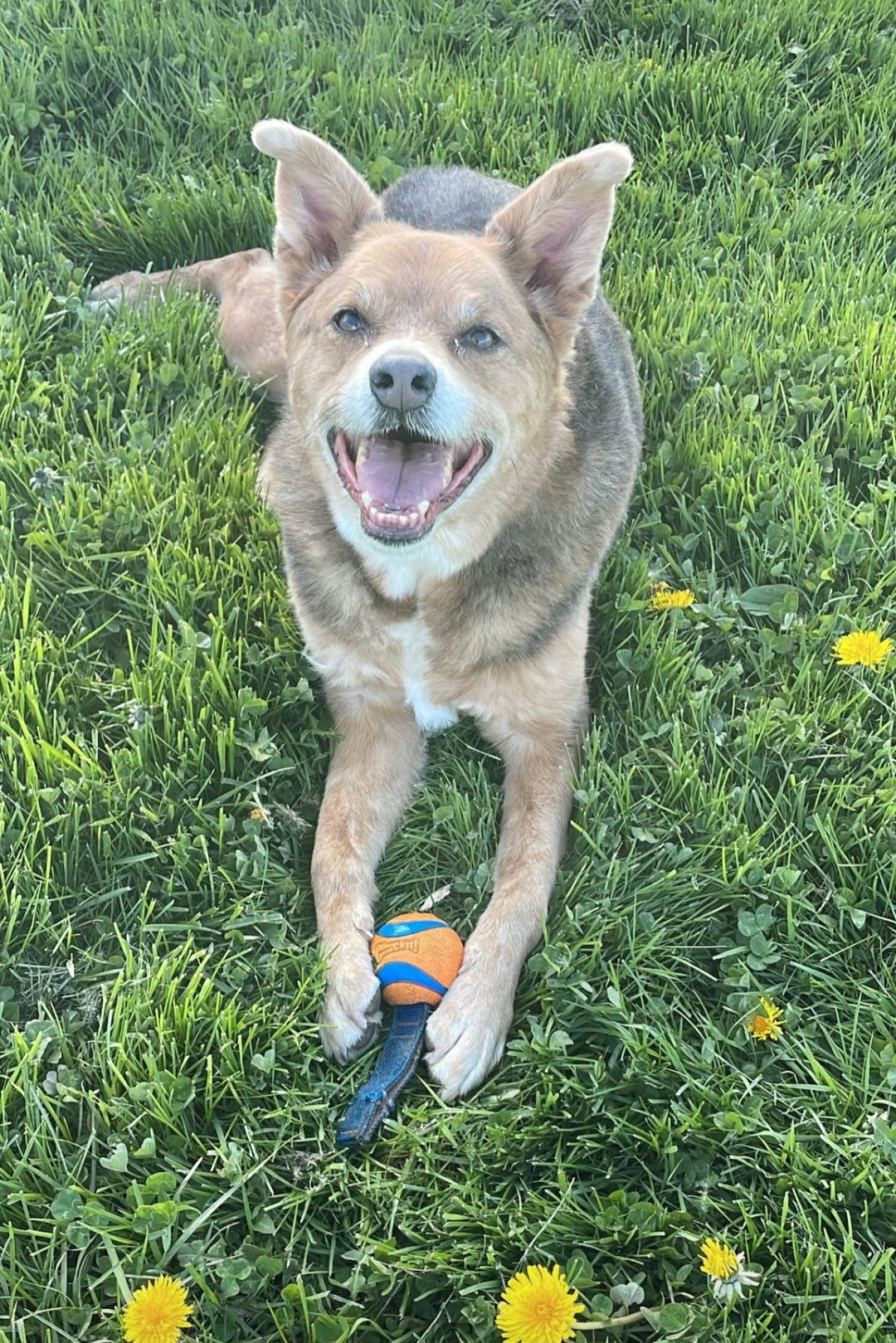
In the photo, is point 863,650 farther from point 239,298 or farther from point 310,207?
point 239,298

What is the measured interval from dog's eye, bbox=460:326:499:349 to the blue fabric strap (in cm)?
162

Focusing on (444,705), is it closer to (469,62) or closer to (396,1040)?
(396,1040)

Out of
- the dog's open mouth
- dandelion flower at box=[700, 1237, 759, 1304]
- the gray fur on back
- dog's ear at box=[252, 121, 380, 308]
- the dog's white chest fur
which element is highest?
dog's ear at box=[252, 121, 380, 308]

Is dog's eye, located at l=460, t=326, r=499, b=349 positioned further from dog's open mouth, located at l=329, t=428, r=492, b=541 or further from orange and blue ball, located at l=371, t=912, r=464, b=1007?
orange and blue ball, located at l=371, t=912, r=464, b=1007

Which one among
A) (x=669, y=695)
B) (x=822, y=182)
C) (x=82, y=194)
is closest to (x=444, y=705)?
(x=669, y=695)

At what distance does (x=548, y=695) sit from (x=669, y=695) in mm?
360

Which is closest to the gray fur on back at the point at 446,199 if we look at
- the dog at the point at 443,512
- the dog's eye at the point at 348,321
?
the dog at the point at 443,512

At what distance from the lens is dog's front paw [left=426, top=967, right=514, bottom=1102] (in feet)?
7.90

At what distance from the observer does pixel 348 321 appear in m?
2.72

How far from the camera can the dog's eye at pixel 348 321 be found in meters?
2.71

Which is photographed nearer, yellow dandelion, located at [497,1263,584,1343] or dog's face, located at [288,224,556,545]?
yellow dandelion, located at [497,1263,584,1343]

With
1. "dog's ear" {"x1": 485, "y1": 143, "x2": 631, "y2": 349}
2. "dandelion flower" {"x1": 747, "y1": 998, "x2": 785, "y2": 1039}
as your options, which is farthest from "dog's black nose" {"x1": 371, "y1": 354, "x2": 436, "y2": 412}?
"dandelion flower" {"x1": 747, "y1": 998, "x2": 785, "y2": 1039}

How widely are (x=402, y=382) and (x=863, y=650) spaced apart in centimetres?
149

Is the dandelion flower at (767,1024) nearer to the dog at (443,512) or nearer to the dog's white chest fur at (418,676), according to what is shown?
the dog at (443,512)
